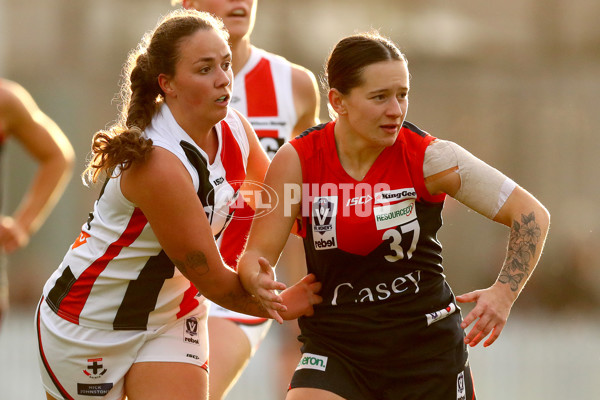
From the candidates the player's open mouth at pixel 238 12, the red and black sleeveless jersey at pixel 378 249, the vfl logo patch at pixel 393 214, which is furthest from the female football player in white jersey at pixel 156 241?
the player's open mouth at pixel 238 12

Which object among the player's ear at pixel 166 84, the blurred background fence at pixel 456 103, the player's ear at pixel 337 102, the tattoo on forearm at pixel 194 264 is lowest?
the blurred background fence at pixel 456 103

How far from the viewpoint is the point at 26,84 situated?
39.1 ft

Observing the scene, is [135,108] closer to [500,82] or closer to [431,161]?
[431,161]

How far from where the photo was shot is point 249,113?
4941mm

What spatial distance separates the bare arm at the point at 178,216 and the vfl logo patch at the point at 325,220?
29 centimetres

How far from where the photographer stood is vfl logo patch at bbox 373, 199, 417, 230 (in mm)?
3361

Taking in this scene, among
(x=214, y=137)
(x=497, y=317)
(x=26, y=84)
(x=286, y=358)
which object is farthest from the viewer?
(x=26, y=84)

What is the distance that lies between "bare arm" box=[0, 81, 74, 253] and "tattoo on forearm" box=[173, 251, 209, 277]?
215cm

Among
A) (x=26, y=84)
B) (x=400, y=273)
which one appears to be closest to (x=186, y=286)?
(x=400, y=273)

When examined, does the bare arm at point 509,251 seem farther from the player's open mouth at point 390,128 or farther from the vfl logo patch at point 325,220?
the vfl logo patch at point 325,220

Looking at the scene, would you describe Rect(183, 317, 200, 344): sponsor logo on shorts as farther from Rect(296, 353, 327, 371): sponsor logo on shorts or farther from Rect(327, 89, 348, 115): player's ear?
Rect(327, 89, 348, 115): player's ear

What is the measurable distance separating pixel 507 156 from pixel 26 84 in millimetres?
6064

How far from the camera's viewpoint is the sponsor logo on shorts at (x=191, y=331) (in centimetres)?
356

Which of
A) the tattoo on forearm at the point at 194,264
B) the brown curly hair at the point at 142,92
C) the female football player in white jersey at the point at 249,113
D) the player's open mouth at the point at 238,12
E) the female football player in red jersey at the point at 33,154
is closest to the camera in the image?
the brown curly hair at the point at 142,92
